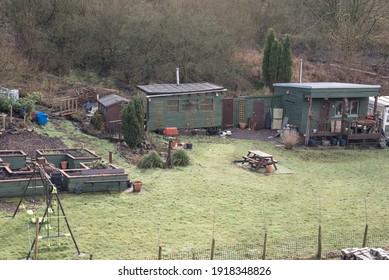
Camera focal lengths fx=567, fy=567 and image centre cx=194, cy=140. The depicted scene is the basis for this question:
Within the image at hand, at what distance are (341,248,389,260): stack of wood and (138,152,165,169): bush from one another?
31.7 ft

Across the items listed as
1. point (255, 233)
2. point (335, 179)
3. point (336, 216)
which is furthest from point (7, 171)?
point (335, 179)

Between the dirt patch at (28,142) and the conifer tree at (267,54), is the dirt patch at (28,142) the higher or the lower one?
the lower one

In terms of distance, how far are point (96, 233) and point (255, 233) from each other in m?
4.13

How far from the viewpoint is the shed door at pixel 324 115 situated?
90.7ft

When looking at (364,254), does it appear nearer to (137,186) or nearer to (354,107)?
(137,186)

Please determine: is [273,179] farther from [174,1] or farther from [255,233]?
[174,1]

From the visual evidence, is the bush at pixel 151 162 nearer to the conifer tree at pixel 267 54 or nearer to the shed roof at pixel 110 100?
the shed roof at pixel 110 100

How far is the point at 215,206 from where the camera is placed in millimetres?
17094

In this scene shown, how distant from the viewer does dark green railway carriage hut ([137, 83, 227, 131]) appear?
1054 inches

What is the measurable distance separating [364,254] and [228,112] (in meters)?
17.3

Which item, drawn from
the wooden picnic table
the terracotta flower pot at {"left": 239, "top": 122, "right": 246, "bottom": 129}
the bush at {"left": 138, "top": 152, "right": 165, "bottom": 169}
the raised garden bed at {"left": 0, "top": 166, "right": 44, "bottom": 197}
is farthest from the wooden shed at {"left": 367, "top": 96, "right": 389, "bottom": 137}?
the raised garden bed at {"left": 0, "top": 166, "right": 44, "bottom": 197}

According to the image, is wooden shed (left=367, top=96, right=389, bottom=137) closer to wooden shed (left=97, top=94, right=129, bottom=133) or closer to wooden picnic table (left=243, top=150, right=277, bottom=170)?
wooden picnic table (left=243, top=150, right=277, bottom=170)

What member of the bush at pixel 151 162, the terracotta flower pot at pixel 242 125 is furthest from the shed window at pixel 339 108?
the bush at pixel 151 162

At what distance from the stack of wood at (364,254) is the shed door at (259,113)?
1701cm
